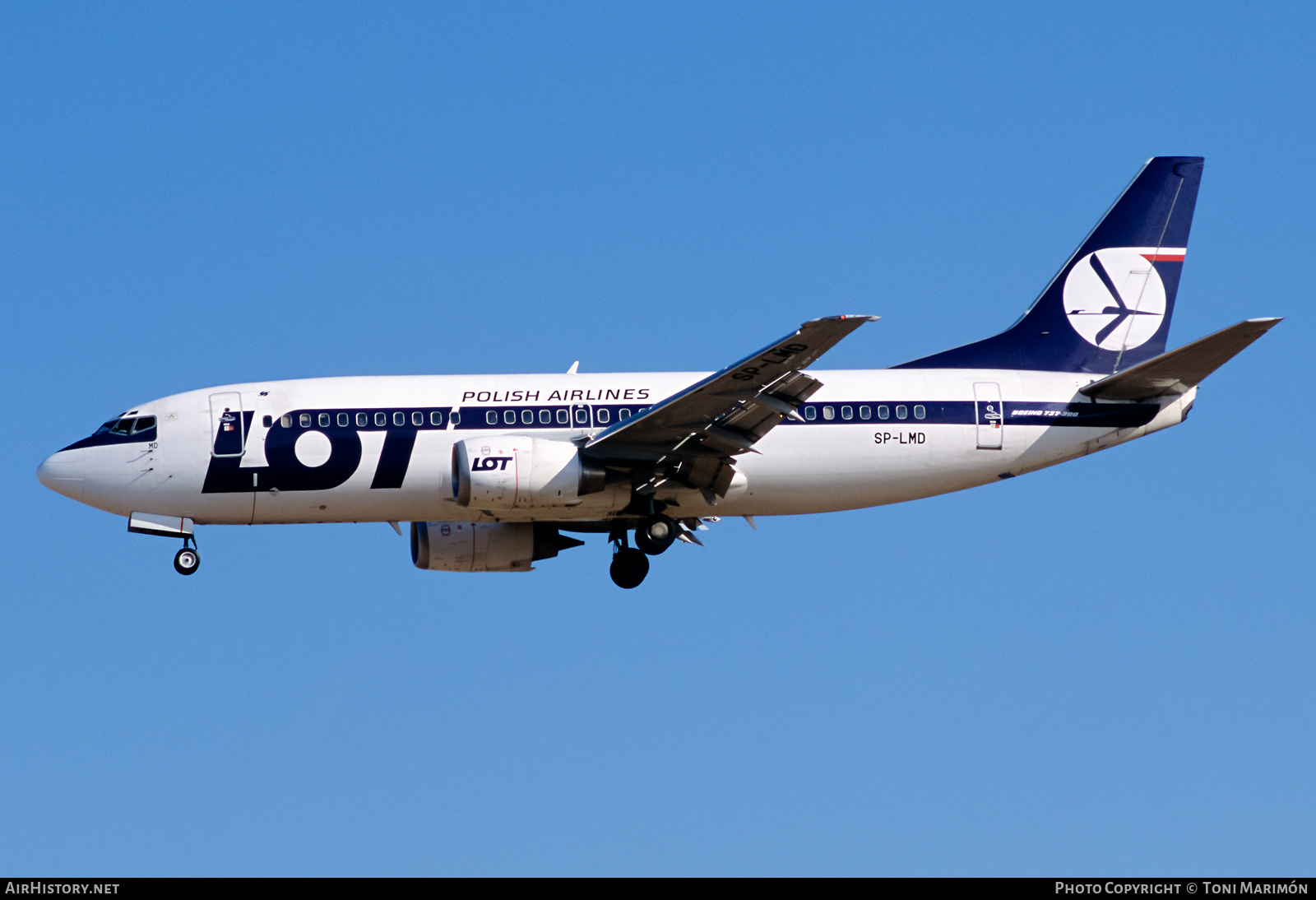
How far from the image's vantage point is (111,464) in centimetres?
3122

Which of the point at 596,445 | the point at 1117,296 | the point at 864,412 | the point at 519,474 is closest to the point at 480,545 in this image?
the point at 519,474

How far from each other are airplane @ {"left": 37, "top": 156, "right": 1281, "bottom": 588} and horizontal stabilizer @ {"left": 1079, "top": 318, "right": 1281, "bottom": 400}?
2.0 inches

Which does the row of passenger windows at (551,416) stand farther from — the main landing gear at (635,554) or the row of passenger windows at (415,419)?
the main landing gear at (635,554)

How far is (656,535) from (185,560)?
30.6ft

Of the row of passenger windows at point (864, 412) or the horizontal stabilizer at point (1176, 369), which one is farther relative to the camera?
the row of passenger windows at point (864, 412)

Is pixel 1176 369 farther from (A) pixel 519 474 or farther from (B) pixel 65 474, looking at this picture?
(B) pixel 65 474

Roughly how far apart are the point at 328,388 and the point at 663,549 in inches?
294

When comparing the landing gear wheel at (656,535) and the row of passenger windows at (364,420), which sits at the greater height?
the row of passenger windows at (364,420)

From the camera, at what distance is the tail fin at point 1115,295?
110 ft

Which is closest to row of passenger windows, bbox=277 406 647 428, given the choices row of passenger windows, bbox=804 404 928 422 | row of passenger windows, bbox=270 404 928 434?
row of passenger windows, bbox=270 404 928 434

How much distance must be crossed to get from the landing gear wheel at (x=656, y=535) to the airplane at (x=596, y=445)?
0.15ft

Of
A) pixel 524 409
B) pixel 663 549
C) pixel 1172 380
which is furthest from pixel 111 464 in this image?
pixel 1172 380

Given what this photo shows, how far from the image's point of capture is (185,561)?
31.4 m

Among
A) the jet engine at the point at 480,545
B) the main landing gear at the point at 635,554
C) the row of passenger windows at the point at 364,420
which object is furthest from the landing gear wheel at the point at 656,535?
the row of passenger windows at the point at 364,420
